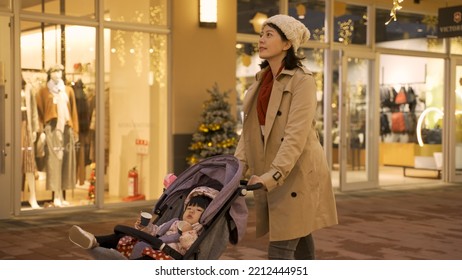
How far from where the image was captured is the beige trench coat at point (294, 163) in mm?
3791

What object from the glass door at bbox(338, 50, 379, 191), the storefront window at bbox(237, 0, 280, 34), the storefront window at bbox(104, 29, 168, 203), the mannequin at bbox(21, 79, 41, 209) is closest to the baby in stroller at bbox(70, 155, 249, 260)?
the mannequin at bbox(21, 79, 41, 209)

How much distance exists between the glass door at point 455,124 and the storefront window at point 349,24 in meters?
2.35

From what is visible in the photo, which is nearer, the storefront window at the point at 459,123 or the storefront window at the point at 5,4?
the storefront window at the point at 5,4

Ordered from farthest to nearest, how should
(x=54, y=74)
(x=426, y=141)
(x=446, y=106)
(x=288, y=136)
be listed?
(x=426, y=141) → (x=446, y=106) → (x=54, y=74) → (x=288, y=136)

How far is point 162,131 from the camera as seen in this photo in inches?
398

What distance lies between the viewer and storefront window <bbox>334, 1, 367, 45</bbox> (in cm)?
1182

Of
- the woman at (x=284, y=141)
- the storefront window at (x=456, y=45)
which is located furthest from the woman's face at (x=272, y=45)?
the storefront window at (x=456, y=45)

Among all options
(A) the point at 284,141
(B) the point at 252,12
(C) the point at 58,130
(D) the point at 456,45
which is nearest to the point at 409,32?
(D) the point at 456,45

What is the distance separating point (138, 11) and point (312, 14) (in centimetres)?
298

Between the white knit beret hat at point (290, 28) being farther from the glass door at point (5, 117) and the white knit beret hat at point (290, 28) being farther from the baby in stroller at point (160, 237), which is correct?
the glass door at point (5, 117)

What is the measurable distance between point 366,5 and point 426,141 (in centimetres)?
362

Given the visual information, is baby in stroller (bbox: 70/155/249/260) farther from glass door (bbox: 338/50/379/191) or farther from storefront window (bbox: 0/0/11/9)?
glass door (bbox: 338/50/379/191)
